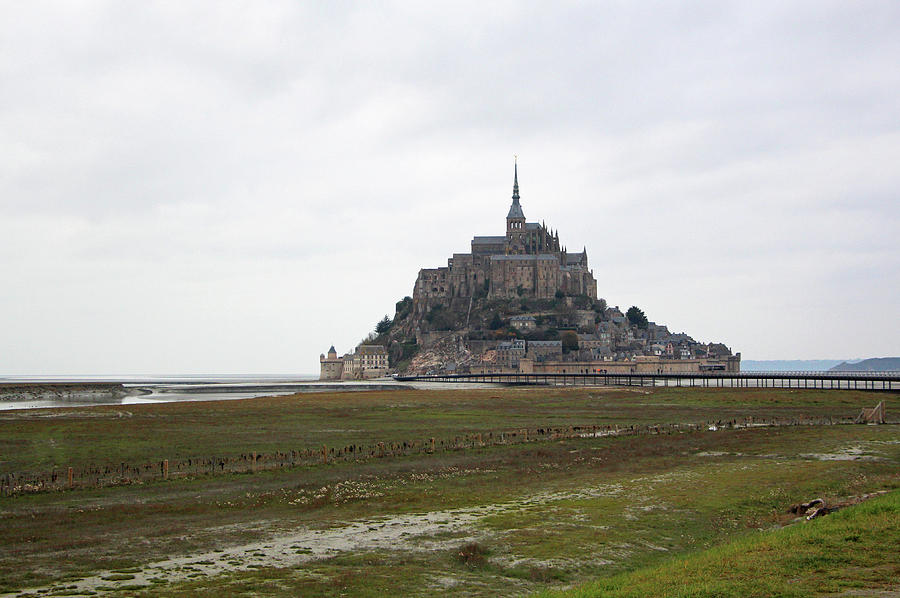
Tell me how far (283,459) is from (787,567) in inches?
967

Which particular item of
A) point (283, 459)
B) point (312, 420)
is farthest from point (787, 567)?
point (312, 420)

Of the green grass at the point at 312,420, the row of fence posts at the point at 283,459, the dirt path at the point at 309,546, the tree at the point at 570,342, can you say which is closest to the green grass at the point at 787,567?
the dirt path at the point at 309,546

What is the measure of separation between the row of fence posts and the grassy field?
1.34 metres

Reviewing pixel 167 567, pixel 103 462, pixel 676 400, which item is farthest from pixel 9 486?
pixel 676 400

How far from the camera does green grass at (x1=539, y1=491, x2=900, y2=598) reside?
1312 centimetres

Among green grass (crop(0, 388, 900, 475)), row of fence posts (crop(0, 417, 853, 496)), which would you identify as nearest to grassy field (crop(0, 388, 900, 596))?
green grass (crop(0, 388, 900, 475))

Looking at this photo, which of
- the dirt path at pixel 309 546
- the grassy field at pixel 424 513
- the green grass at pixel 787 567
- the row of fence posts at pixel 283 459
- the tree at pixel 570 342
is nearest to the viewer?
the green grass at pixel 787 567

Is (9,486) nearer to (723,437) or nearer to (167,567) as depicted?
(167,567)

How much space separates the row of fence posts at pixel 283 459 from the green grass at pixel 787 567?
19895 mm

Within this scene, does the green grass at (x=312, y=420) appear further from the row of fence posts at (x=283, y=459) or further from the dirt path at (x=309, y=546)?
the dirt path at (x=309, y=546)

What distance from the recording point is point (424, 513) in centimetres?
2323

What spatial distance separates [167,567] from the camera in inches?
672

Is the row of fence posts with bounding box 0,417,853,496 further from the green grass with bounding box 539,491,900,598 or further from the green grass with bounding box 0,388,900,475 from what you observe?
the green grass with bounding box 539,491,900,598

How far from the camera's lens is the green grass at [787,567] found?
1312 cm
